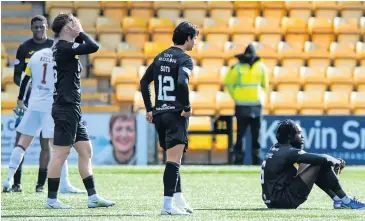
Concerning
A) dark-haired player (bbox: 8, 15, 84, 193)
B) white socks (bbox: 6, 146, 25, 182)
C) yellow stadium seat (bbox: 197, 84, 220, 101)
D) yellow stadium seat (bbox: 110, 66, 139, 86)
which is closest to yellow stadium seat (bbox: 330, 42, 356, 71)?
yellow stadium seat (bbox: 197, 84, 220, 101)

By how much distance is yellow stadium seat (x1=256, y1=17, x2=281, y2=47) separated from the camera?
22125 mm

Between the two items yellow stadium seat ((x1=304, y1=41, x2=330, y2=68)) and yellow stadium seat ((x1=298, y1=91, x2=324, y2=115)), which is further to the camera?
yellow stadium seat ((x1=304, y1=41, x2=330, y2=68))

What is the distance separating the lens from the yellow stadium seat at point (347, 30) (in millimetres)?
22203

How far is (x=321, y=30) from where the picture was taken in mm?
22344

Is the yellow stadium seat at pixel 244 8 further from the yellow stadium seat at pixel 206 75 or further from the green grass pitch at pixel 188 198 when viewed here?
the green grass pitch at pixel 188 198

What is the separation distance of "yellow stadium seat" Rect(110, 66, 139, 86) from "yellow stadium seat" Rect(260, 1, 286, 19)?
3.47 meters

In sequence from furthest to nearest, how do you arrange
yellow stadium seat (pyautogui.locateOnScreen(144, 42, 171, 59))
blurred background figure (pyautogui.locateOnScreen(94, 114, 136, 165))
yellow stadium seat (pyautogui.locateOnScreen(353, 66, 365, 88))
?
yellow stadium seat (pyautogui.locateOnScreen(144, 42, 171, 59)) → yellow stadium seat (pyautogui.locateOnScreen(353, 66, 365, 88)) → blurred background figure (pyautogui.locateOnScreen(94, 114, 136, 165))

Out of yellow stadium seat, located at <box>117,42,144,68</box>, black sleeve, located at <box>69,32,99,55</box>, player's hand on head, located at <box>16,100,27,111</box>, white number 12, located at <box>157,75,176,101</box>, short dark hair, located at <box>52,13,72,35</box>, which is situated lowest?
player's hand on head, located at <box>16,100,27,111</box>

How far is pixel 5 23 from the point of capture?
22.1 meters

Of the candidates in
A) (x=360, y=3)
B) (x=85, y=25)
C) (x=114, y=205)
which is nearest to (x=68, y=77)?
(x=114, y=205)

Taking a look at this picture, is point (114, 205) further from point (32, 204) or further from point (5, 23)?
point (5, 23)

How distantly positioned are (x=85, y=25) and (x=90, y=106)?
7.36ft

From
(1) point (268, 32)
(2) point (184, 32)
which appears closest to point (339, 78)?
(1) point (268, 32)

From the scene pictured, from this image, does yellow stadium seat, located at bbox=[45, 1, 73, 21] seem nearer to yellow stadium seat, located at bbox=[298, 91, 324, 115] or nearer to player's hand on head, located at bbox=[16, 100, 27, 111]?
yellow stadium seat, located at bbox=[298, 91, 324, 115]
